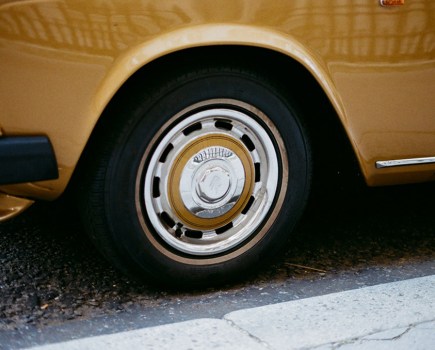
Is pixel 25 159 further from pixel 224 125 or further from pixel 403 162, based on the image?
pixel 403 162

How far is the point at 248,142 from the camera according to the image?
274cm

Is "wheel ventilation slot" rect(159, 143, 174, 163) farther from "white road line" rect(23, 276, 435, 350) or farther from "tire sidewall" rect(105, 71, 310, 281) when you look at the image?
"white road line" rect(23, 276, 435, 350)

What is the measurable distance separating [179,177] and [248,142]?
288mm

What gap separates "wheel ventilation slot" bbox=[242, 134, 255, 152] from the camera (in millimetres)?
2732

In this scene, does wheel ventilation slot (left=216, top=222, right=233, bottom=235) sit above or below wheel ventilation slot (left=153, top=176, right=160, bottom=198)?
below

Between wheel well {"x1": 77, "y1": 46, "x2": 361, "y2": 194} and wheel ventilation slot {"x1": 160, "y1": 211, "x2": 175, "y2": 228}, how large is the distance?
0.34m

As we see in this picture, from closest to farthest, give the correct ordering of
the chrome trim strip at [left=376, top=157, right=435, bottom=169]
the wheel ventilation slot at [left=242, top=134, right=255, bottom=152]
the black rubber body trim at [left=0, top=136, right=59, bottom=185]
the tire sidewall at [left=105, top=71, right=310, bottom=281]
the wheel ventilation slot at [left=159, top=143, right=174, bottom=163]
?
the black rubber body trim at [left=0, top=136, right=59, bottom=185], the tire sidewall at [left=105, top=71, right=310, bottom=281], the wheel ventilation slot at [left=159, top=143, right=174, bottom=163], the wheel ventilation slot at [left=242, top=134, right=255, bottom=152], the chrome trim strip at [left=376, top=157, right=435, bottom=169]

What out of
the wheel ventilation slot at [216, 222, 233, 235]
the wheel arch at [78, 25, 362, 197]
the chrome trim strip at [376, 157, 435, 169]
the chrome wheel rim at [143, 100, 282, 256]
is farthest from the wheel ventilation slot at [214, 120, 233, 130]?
the chrome trim strip at [376, 157, 435, 169]

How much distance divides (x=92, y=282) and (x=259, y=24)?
3.65 feet

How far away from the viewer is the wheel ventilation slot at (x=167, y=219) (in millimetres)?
2680

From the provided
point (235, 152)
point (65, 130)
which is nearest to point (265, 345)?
point (235, 152)

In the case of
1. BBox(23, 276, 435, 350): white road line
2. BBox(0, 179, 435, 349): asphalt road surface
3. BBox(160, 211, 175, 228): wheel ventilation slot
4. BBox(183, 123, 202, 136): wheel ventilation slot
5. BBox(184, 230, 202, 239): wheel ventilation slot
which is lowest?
BBox(23, 276, 435, 350): white road line

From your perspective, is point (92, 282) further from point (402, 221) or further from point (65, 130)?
point (402, 221)

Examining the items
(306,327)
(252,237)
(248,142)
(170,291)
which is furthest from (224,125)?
(306,327)
